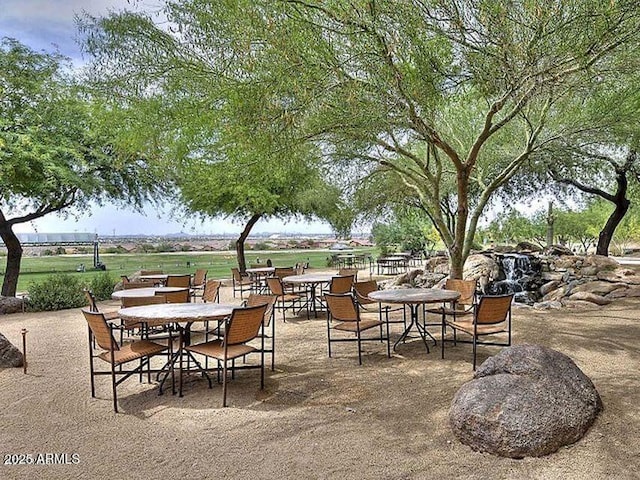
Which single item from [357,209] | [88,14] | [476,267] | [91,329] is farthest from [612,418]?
[476,267]

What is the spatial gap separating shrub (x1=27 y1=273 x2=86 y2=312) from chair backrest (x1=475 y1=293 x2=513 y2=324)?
8818 millimetres

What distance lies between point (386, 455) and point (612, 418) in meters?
1.75

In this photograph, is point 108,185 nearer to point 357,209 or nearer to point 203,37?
point 357,209

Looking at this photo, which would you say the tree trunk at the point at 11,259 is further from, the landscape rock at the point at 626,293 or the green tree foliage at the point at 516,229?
the green tree foliage at the point at 516,229

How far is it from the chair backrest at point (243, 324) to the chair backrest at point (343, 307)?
1.23 meters

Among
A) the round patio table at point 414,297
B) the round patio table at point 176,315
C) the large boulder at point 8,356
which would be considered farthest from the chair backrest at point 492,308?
the large boulder at point 8,356

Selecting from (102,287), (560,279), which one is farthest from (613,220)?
(102,287)

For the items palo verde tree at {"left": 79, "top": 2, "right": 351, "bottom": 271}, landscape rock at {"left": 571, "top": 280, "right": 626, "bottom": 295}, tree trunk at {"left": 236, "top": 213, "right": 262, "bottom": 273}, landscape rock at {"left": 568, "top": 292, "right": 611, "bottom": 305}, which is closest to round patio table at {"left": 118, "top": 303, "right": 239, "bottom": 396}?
palo verde tree at {"left": 79, "top": 2, "right": 351, "bottom": 271}

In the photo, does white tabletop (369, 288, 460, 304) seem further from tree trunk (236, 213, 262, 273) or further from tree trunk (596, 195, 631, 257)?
tree trunk (596, 195, 631, 257)

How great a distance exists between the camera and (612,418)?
3.52 metres

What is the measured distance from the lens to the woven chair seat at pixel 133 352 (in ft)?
13.9

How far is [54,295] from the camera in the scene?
33.9 ft

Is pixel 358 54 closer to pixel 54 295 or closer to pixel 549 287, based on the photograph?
pixel 54 295

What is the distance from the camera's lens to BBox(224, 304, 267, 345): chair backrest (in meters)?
4.14
